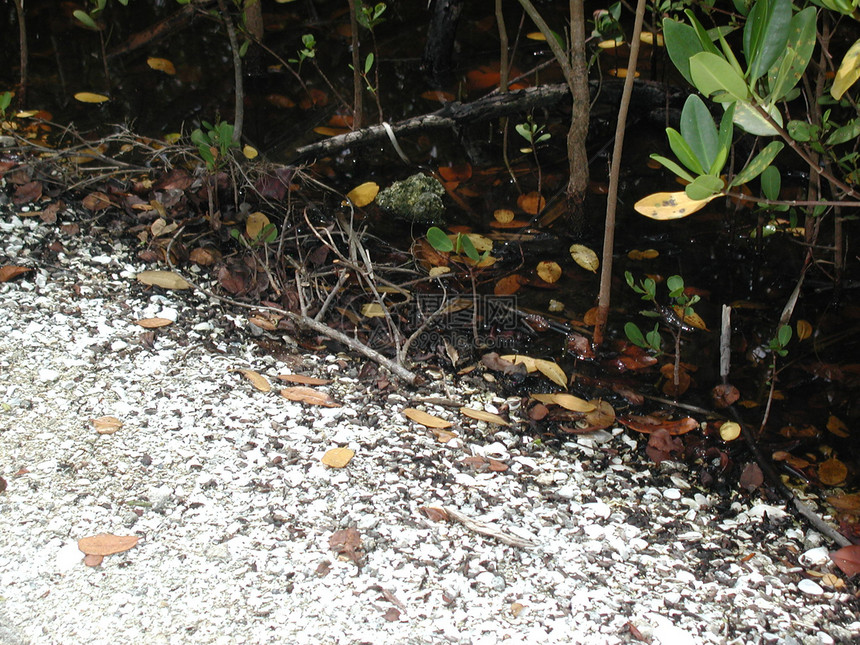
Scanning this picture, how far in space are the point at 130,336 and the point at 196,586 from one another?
0.94 meters

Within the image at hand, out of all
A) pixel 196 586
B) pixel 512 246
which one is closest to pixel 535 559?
pixel 196 586

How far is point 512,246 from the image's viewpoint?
293 cm

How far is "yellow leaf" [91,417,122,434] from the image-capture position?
180cm

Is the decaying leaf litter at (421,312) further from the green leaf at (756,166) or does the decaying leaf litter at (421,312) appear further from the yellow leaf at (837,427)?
the green leaf at (756,166)

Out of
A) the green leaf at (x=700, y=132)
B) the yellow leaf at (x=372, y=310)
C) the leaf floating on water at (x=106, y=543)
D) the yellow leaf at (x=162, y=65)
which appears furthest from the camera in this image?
the yellow leaf at (x=162, y=65)

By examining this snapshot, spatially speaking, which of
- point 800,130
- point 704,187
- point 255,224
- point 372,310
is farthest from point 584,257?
point 704,187

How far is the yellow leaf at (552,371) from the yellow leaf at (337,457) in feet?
2.56

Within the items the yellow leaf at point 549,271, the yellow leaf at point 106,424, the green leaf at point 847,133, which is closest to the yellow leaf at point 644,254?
the yellow leaf at point 549,271

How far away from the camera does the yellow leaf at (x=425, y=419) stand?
2002mm

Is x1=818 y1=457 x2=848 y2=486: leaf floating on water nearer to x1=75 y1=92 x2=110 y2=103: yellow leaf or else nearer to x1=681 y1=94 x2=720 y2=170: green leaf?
x1=681 y1=94 x2=720 y2=170: green leaf

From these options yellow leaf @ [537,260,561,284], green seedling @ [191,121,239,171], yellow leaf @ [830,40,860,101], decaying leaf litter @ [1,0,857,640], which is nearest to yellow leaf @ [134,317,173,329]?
decaying leaf litter @ [1,0,857,640]

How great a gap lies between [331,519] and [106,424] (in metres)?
0.63

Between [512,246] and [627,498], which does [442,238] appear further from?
[627,498]

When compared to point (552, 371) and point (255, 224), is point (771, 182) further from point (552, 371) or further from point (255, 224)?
point (255, 224)
